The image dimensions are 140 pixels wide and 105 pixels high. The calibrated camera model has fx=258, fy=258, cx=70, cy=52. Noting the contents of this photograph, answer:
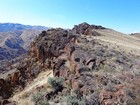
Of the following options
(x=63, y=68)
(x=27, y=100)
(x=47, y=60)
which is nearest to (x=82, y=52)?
(x=63, y=68)

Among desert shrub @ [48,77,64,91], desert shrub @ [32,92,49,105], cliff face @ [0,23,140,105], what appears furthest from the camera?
desert shrub @ [48,77,64,91]

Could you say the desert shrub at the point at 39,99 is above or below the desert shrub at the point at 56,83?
below

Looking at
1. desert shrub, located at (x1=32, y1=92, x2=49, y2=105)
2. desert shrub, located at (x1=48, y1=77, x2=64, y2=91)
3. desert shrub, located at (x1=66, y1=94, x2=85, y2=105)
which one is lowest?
desert shrub, located at (x1=32, y1=92, x2=49, y2=105)

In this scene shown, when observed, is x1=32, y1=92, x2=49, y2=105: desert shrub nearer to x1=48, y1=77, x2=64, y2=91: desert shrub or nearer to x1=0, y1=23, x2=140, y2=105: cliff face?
x1=0, y1=23, x2=140, y2=105: cliff face

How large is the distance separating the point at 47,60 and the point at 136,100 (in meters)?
11.9

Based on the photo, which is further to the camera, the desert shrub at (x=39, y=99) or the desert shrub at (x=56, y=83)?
the desert shrub at (x=56, y=83)

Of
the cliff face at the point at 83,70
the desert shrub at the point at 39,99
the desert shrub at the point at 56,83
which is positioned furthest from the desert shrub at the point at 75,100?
the desert shrub at the point at 56,83

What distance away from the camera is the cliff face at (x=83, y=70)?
45.4ft

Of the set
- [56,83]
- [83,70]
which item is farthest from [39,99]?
[83,70]

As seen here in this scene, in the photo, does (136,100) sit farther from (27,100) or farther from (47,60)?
(47,60)

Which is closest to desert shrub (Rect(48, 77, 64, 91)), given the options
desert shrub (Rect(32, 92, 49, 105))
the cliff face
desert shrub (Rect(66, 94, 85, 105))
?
the cliff face

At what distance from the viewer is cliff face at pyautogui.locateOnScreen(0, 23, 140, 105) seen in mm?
13825

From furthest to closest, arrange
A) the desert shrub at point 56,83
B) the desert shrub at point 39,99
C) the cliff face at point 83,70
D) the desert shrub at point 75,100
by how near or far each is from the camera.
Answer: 1. the desert shrub at point 56,83
2. the desert shrub at point 39,99
3. the cliff face at point 83,70
4. the desert shrub at point 75,100

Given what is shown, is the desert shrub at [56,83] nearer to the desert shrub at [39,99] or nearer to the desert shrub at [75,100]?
the desert shrub at [39,99]
